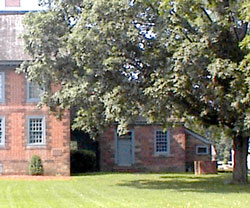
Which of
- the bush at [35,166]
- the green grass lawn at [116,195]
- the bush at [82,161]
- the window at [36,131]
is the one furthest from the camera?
the bush at [82,161]

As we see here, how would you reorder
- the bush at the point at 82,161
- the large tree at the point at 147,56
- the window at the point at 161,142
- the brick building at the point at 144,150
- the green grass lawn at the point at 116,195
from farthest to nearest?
1. the window at the point at 161,142
2. the brick building at the point at 144,150
3. the bush at the point at 82,161
4. the large tree at the point at 147,56
5. the green grass lawn at the point at 116,195

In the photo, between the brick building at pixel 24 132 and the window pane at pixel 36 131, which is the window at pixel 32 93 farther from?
the window pane at pixel 36 131

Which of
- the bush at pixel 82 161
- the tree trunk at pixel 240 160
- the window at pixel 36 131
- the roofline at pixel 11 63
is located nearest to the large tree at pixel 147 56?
the tree trunk at pixel 240 160

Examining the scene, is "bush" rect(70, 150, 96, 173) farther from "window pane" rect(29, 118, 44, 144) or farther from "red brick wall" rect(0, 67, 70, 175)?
"window pane" rect(29, 118, 44, 144)

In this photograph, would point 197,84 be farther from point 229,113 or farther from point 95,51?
point 95,51

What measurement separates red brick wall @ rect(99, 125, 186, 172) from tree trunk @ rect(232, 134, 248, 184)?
1256 centimetres

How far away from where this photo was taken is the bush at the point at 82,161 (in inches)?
1431

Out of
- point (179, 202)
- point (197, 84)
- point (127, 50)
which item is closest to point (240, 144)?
point (197, 84)

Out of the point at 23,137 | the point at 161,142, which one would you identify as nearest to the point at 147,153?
the point at 161,142

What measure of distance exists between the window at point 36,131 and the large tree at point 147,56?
8945 millimetres

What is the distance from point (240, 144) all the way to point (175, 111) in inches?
170

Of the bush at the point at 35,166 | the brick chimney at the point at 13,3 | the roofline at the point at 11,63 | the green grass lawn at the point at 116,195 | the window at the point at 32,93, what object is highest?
the brick chimney at the point at 13,3

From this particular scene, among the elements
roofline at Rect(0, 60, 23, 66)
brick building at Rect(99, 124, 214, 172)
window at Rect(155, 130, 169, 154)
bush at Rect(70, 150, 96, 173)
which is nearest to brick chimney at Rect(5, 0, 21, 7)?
roofline at Rect(0, 60, 23, 66)

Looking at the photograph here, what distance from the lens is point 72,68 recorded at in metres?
24.2
